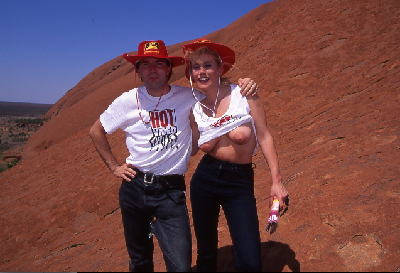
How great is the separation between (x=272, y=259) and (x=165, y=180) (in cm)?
108

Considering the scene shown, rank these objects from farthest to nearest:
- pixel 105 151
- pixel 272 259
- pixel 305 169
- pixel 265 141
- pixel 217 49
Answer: pixel 305 169 < pixel 105 151 < pixel 272 259 < pixel 217 49 < pixel 265 141

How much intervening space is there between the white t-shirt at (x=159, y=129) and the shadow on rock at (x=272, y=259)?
88 centimetres

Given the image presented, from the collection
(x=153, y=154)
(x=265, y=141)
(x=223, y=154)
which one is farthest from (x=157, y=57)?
(x=265, y=141)

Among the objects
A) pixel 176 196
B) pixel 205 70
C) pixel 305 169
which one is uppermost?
pixel 205 70

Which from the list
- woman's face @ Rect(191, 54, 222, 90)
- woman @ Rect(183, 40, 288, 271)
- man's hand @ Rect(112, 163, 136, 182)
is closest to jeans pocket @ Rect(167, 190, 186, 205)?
woman @ Rect(183, 40, 288, 271)

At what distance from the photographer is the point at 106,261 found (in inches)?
139

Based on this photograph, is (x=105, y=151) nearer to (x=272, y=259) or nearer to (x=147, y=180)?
(x=147, y=180)

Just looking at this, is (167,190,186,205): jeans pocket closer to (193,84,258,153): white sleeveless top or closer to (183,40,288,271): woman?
(183,40,288,271): woman

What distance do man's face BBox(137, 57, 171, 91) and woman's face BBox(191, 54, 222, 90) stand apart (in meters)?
0.28

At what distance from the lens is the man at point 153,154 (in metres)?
2.21

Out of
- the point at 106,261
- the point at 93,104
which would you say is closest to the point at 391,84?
the point at 106,261

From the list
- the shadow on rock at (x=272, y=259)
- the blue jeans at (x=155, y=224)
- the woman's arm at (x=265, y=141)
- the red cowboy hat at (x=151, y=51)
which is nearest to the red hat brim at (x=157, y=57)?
the red cowboy hat at (x=151, y=51)

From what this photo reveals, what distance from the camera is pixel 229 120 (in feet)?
6.79

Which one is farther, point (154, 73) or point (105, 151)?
point (105, 151)
